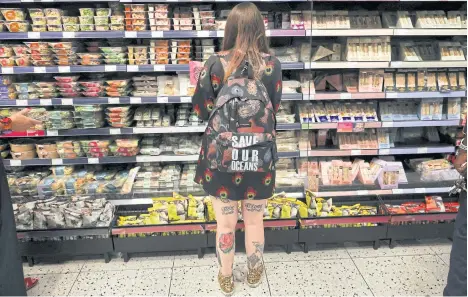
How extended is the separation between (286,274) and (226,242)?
63 cm

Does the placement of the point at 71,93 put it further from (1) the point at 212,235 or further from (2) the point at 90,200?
(1) the point at 212,235

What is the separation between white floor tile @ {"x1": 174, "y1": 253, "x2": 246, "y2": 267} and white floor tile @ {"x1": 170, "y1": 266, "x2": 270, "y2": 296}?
0.05 meters

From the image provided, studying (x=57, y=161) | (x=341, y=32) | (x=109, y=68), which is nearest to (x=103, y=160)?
(x=57, y=161)

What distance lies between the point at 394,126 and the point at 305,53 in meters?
1.03

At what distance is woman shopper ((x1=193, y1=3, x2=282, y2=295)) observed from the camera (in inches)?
82.4

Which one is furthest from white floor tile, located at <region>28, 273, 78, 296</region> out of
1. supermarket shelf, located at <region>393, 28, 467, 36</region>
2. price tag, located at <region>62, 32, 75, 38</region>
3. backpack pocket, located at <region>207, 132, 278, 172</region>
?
supermarket shelf, located at <region>393, 28, 467, 36</region>

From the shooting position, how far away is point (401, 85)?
3.41m

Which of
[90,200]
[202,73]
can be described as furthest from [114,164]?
[202,73]

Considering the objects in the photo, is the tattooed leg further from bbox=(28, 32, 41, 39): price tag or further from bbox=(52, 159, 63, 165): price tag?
bbox=(28, 32, 41, 39): price tag

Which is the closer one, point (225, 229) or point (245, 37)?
point (245, 37)

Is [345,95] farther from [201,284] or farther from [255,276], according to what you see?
[201,284]

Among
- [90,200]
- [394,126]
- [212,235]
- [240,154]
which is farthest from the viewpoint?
[394,126]

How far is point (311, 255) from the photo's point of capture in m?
3.07

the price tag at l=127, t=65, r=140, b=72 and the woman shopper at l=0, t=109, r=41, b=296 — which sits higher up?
the price tag at l=127, t=65, r=140, b=72
